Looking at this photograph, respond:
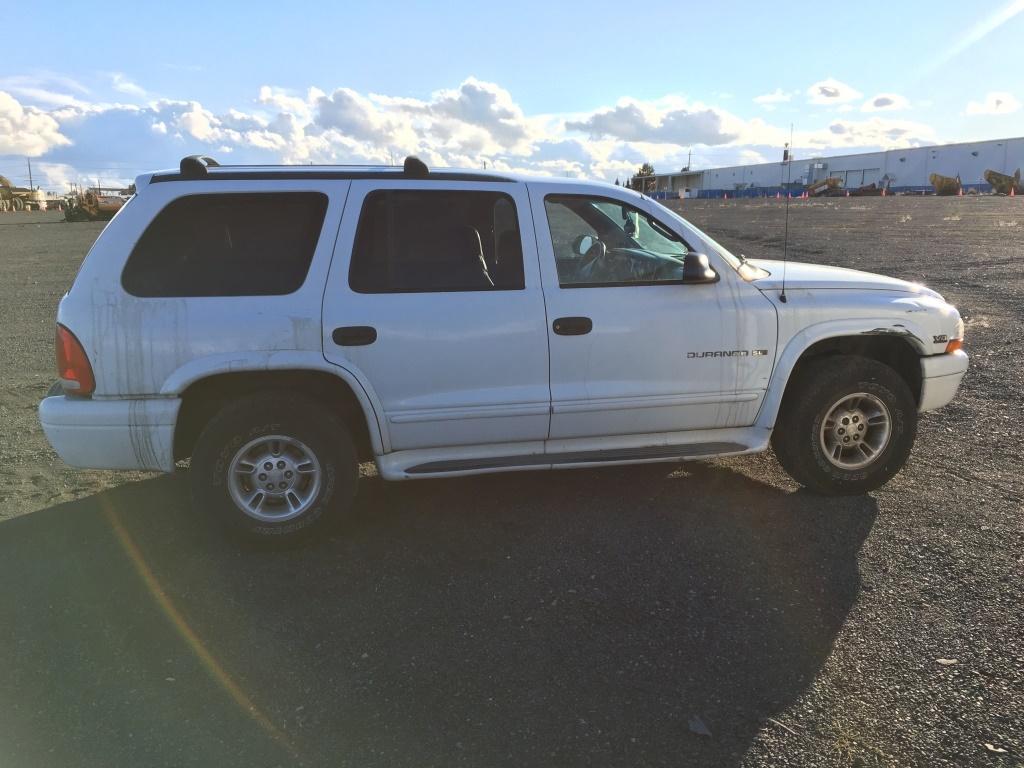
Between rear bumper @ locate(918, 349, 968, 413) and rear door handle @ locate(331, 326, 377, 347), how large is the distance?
132 inches

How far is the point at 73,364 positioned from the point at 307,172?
5.09 feet

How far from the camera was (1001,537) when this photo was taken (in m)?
4.00

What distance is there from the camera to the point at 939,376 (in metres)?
4.60

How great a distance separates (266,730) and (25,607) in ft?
5.39

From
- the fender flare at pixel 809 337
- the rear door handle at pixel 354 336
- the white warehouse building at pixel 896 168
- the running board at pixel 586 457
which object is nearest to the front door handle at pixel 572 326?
the running board at pixel 586 457

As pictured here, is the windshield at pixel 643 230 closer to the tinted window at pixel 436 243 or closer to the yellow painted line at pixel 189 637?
the tinted window at pixel 436 243

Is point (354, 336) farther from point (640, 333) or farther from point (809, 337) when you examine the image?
point (809, 337)

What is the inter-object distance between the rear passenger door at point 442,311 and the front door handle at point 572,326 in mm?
75

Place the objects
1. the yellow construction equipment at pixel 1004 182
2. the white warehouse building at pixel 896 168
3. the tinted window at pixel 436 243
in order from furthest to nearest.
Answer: the white warehouse building at pixel 896 168
the yellow construction equipment at pixel 1004 182
the tinted window at pixel 436 243

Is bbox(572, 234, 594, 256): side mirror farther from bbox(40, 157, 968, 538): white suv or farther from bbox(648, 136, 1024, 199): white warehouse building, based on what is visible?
bbox(648, 136, 1024, 199): white warehouse building

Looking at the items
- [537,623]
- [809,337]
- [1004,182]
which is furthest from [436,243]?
[1004,182]

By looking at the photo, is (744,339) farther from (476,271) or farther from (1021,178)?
(1021,178)

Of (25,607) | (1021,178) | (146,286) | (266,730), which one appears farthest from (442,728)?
(1021,178)

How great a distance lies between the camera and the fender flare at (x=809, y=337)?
171 inches
